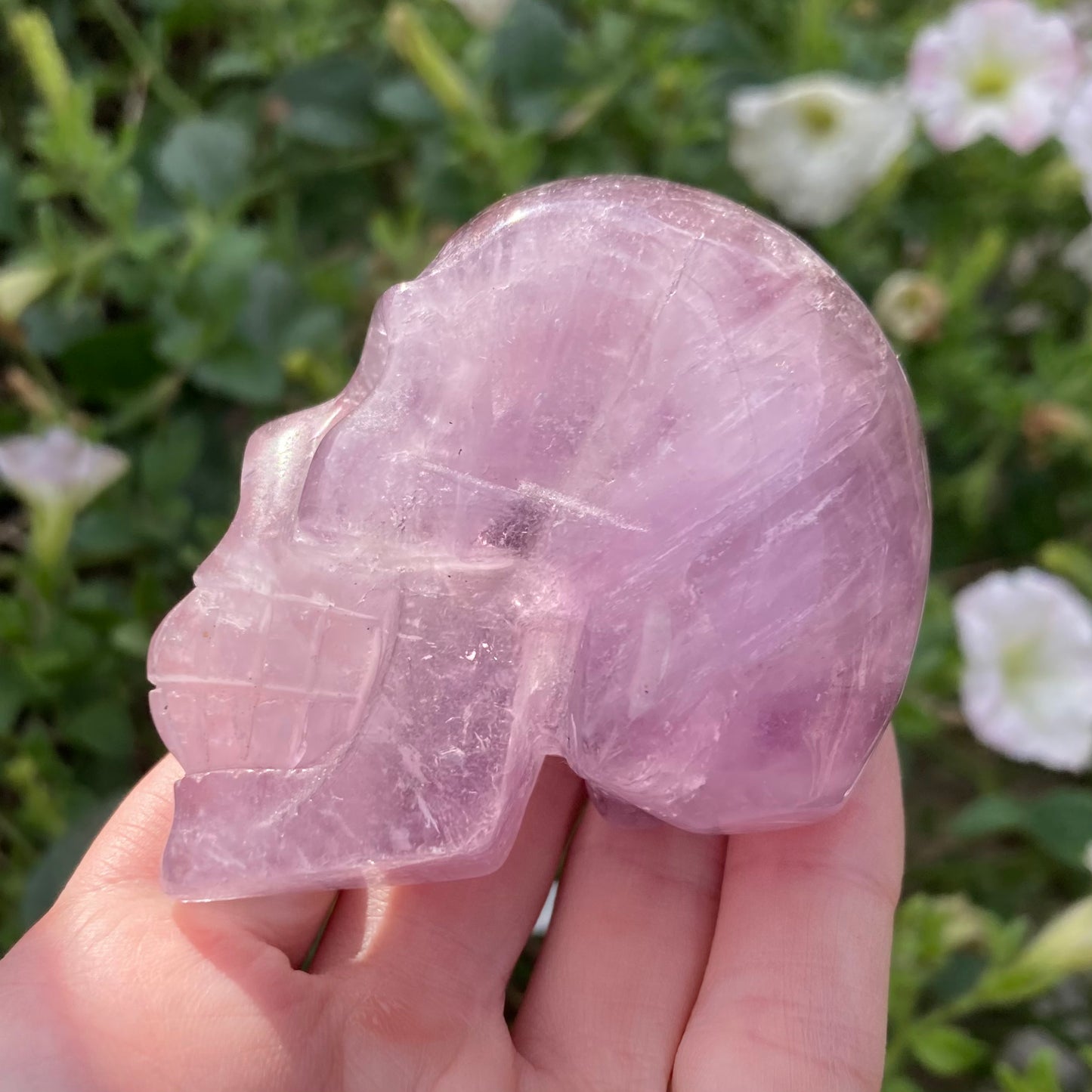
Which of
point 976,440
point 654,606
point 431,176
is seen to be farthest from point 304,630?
point 976,440

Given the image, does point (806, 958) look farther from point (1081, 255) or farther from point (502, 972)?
point (1081, 255)

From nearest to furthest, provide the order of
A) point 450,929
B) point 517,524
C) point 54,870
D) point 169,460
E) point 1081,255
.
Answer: point 517,524, point 450,929, point 54,870, point 169,460, point 1081,255

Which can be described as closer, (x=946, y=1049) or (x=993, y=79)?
(x=946, y=1049)

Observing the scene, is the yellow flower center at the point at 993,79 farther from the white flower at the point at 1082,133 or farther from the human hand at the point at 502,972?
the human hand at the point at 502,972

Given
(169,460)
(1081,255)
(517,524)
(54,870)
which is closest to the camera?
(517,524)

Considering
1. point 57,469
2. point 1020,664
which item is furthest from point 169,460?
point 1020,664

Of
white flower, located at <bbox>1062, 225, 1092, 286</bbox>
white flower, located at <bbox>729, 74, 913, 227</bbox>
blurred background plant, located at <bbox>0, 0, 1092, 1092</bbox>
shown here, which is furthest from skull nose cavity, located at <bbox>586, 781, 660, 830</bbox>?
white flower, located at <bbox>1062, 225, 1092, 286</bbox>
